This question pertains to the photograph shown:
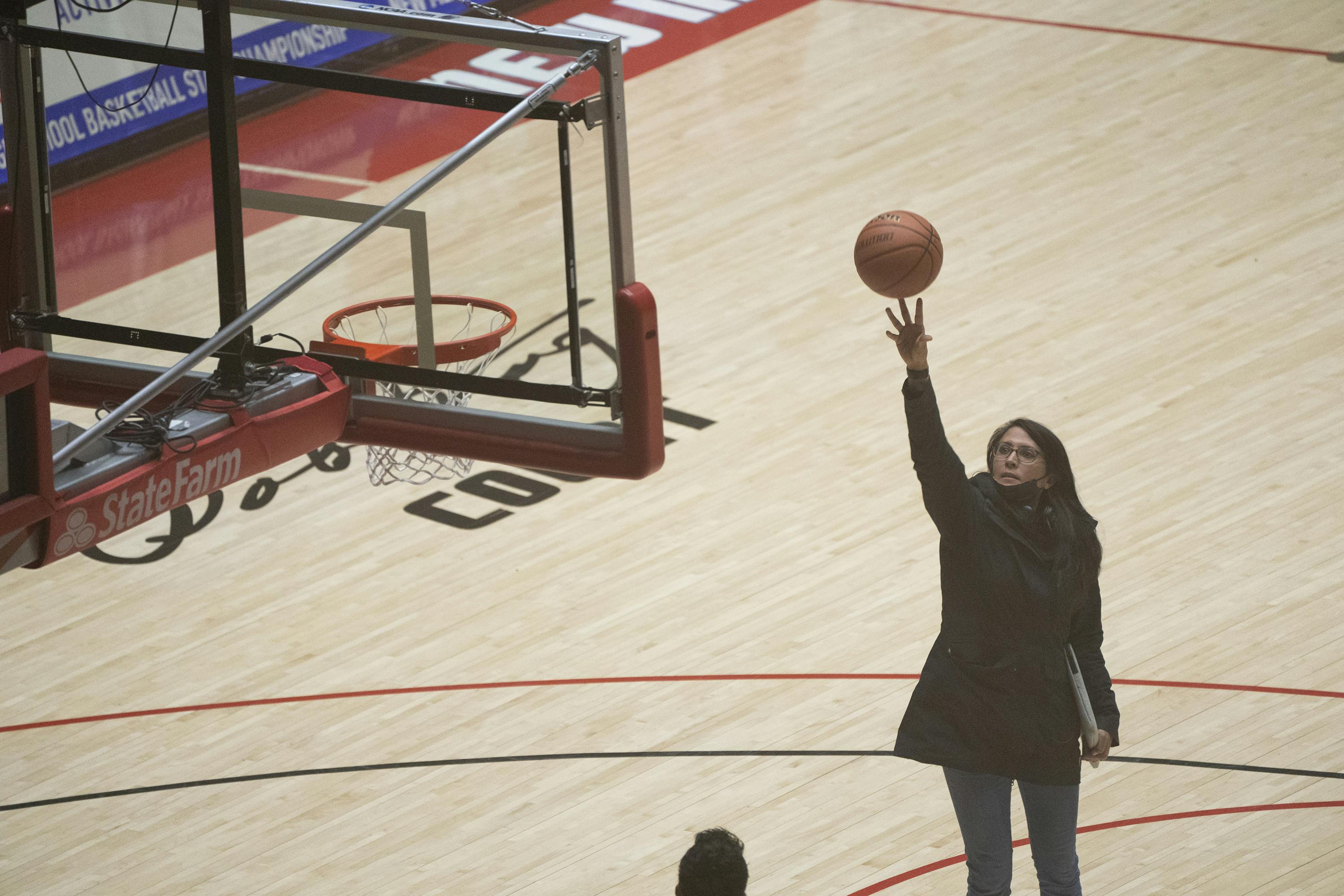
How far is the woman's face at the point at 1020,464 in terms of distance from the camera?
401 centimetres

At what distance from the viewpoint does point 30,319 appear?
524 cm

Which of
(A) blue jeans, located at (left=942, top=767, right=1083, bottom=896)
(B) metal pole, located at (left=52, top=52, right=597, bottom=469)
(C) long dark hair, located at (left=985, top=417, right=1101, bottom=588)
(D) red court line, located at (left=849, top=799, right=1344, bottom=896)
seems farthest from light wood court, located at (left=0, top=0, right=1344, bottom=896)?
(C) long dark hair, located at (left=985, top=417, right=1101, bottom=588)

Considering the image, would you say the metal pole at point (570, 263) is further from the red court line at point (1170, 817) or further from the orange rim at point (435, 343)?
the red court line at point (1170, 817)

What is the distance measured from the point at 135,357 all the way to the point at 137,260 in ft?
1.09

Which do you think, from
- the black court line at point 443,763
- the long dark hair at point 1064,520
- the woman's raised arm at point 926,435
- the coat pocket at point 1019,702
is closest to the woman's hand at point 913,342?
the woman's raised arm at point 926,435

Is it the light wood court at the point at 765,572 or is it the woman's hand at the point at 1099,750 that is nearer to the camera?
the woman's hand at the point at 1099,750

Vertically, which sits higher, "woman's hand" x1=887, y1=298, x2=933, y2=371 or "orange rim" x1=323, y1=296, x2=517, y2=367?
"woman's hand" x1=887, y1=298, x2=933, y2=371

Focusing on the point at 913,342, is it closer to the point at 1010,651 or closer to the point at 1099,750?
the point at 1010,651

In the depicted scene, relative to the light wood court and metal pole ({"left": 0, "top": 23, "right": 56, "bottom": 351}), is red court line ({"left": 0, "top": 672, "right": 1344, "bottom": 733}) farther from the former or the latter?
metal pole ({"left": 0, "top": 23, "right": 56, "bottom": 351})

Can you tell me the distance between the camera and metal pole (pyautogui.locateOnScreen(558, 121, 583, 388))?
4.83 meters

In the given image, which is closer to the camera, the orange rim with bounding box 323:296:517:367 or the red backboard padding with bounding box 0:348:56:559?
the red backboard padding with bounding box 0:348:56:559

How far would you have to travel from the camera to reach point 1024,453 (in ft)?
13.1

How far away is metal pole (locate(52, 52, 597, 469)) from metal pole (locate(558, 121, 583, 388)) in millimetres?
153

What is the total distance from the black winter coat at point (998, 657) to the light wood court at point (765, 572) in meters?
1.21
